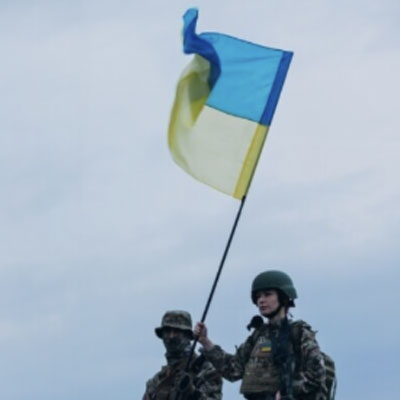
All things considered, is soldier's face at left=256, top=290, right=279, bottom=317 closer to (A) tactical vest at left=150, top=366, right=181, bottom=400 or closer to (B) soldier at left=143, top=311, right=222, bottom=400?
(B) soldier at left=143, top=311, right=222, bottom=400

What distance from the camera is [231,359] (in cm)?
1350

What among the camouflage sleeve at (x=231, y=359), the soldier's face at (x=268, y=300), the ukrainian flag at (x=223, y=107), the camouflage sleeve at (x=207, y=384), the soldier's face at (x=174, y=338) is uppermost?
the ukrainian flag at (x=223, y=107)

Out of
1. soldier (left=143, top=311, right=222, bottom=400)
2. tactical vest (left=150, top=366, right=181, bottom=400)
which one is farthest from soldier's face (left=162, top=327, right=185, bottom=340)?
tactical vest (left=150, top=366, right=181, bottom=400)

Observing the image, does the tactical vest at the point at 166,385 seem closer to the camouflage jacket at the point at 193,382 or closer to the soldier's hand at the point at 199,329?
the camouflage jacket at the point at 193,382

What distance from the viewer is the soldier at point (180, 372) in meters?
15.7

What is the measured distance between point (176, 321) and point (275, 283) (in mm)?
3309

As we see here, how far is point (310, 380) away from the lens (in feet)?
41.7

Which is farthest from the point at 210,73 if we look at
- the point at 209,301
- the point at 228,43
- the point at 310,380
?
the point at 310,380

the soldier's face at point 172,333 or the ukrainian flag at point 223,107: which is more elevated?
the ukrainian flag at point 223,107

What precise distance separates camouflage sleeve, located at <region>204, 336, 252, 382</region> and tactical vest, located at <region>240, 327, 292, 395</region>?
135 millimetres

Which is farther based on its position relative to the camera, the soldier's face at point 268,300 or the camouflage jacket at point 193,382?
the camouflage jacket at point 193,382

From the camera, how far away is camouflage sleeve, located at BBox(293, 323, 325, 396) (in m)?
12.7

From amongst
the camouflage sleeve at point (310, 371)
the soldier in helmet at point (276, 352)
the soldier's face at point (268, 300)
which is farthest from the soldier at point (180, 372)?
the camouflage sleeve at point (310, 371)

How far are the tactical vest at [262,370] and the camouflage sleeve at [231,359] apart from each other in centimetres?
14
